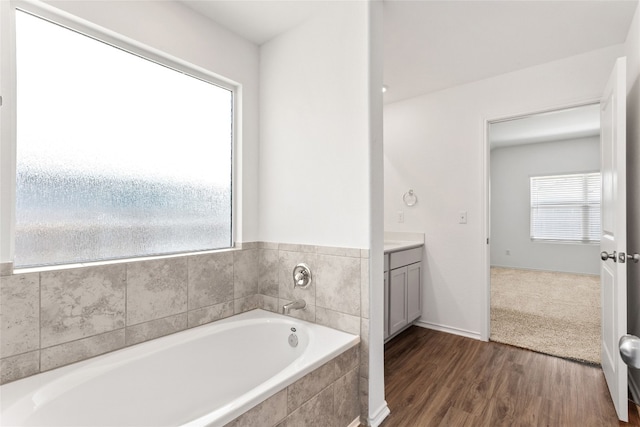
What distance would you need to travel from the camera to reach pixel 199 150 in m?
2.12

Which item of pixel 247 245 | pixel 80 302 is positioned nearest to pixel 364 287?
pixel 247 245

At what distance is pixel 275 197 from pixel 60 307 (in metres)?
1.33

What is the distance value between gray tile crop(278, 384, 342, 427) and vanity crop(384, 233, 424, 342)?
1.15 metres

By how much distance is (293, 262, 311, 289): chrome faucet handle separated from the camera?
2.03 metres

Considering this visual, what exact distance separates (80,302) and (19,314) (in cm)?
22

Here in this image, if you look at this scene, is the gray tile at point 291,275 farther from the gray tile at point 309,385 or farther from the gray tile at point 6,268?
the gray tile at point 6,268

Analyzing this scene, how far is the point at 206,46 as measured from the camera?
205cm

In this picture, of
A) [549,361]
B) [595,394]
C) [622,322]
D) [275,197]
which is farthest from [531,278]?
[275,197]

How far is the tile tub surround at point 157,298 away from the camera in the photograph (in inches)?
53.2

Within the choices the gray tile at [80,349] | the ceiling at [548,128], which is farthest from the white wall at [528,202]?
the gray tile at [80,349]

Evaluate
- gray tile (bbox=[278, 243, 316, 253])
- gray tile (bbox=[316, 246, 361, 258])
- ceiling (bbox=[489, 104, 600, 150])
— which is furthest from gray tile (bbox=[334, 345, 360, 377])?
ceiling (bbox=[489, 104, 600, 150])

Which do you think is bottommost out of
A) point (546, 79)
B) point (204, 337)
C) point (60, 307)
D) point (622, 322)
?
point (204, 337)

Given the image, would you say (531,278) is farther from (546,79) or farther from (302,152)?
(302,152)

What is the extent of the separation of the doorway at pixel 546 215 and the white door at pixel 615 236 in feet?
5.18
